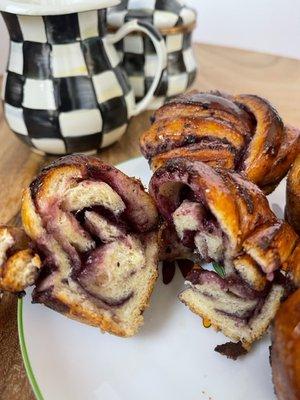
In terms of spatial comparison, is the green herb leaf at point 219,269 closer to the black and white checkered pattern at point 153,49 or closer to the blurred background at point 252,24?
the black and white checkered pattern at point 153,49

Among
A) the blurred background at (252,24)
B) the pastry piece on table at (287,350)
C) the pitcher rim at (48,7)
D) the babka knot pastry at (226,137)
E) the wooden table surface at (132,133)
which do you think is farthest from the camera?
the blurred background at (252,24)

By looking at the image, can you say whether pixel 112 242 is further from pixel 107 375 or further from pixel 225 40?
pixel 225 40

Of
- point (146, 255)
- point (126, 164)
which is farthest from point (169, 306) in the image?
point (126, 164)

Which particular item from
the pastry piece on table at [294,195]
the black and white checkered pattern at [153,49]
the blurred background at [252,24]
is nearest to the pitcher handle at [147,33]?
the black and white checkered pattern at [153,49]

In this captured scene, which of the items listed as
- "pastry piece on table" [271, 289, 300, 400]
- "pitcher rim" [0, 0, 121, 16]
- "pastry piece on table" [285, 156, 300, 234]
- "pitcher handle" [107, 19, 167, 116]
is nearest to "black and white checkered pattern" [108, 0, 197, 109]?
"pitcher handle" [107, 19, 167, 116]

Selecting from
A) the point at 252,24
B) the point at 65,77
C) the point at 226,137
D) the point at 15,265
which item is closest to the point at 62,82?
the point at 65,77

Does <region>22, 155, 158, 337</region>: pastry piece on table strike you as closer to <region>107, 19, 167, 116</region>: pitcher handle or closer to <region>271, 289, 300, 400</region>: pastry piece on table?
<region>271, 289, 300, 400</region>: pastry piece on table
